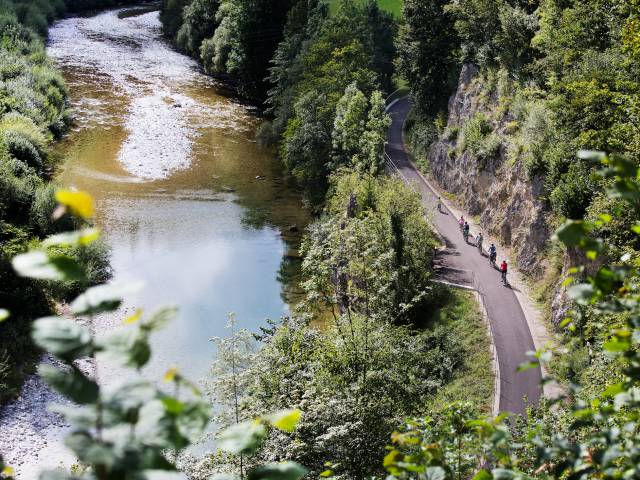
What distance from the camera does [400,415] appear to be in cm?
1620

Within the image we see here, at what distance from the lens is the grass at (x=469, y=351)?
2242 centimetres

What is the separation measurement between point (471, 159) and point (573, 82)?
12.2m

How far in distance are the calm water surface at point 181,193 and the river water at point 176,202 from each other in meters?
0.09

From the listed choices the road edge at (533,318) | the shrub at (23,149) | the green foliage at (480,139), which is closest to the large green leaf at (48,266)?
the road edge at (533,318)

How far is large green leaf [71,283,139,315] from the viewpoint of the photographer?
2509 millimetres

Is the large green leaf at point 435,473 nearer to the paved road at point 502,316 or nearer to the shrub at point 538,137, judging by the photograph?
the paved road at point 502,316

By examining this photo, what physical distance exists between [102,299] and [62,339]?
228 millimetres

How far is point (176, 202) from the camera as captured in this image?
41062 millimetres


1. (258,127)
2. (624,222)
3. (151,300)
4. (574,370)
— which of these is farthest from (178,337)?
(258,127)

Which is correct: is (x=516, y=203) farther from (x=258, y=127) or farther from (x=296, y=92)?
(x=258, y=127)

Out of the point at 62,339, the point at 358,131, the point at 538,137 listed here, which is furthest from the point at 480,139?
the point at 62,339

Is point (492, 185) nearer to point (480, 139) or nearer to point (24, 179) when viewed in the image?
point (480, 139)

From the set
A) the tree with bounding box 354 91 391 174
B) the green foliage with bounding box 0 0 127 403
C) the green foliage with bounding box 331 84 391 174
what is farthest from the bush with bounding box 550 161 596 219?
the green foliage with bounding box 0 0 127 403

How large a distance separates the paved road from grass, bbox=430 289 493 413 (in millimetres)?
486
